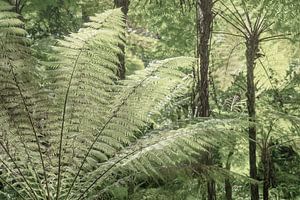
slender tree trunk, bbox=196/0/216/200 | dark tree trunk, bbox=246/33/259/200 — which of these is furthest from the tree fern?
dark tree trunk, bbox=246/33/259/200

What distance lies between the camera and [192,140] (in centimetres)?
283

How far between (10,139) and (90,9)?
521cm

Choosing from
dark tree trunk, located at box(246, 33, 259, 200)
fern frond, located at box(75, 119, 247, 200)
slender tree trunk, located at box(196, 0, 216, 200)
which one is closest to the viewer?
fern frond, located at box(75, 119, 247, 200)

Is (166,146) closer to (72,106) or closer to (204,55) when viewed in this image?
(72,106)

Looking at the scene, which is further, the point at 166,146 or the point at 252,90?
the point at 252,90

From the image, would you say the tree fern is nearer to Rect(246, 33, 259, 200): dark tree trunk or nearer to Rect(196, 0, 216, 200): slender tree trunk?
Rect(196, 0, 216, 200): slender tree trunk

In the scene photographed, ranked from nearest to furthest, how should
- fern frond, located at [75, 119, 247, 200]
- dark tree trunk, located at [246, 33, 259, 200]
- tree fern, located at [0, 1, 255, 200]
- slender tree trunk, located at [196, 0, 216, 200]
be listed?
fern frond, located at [75, 119, 247, 200], tree fern, located at [0, 1, 255, 200], slender tree trunk, located at [196, 0, 216, 200], dark tree trunk, located at [246, 33, 259, 200]

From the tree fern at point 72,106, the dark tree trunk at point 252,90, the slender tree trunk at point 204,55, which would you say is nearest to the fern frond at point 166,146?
the tree fern at point 72,106

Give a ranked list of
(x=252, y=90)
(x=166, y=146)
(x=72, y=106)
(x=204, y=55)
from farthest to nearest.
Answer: (x=252, y=90) < (x=204, y=55) < (x=72, y=106) < (x=166, y=146)

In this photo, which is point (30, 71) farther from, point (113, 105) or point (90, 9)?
point (90, 9)

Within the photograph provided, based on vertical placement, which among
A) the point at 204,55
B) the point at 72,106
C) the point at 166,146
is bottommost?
the point at 166,146

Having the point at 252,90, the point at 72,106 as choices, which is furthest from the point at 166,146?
the point at 252,90

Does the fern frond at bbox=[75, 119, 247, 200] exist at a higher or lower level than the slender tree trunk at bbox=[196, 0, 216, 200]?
lower

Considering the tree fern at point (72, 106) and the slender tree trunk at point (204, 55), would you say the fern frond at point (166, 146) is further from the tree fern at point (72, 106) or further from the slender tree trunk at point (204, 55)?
the slender tree trunk at point (204, 55)
